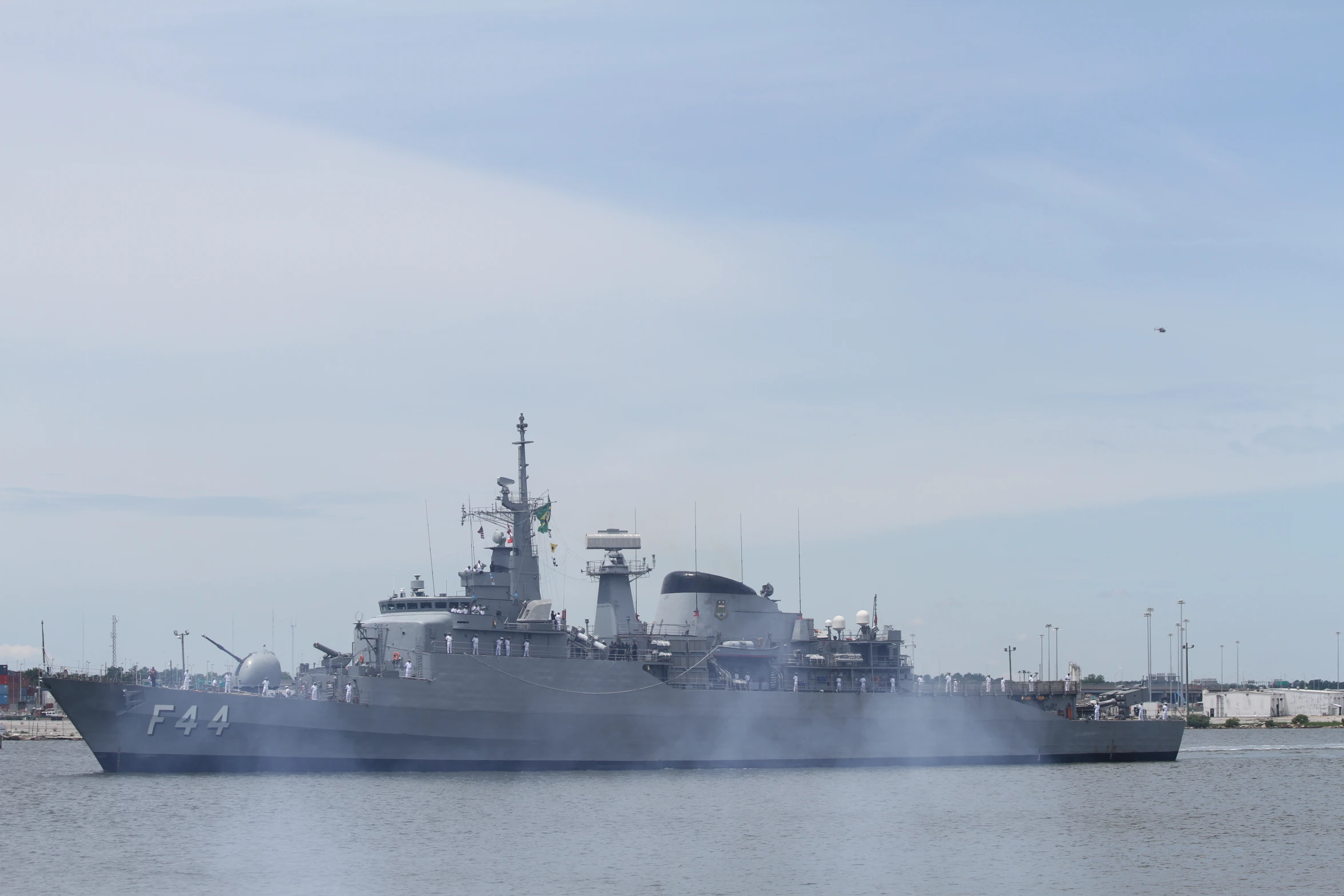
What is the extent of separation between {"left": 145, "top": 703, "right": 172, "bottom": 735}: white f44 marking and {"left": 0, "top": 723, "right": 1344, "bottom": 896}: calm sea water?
1.25 m

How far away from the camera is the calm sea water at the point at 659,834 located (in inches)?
829

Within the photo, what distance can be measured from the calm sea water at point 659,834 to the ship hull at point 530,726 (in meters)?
0.72

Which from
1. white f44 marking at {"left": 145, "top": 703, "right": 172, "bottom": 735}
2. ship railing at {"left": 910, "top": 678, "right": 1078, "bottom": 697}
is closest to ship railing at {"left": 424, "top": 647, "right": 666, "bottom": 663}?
white f44 marking at {"left": 145, "top": 703, "right": 172, "bottom": 735}

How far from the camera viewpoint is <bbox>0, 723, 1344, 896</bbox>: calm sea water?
21.0 m

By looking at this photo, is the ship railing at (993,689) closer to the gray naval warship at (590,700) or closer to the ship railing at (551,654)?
the gray naval warship at (590,700)

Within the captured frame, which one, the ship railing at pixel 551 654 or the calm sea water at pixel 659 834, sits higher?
the ship railing at pixel 551 654

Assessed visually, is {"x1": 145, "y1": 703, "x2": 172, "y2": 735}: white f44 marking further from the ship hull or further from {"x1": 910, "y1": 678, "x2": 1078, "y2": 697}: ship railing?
{"x1": 910, "y1": 678, "x2": 1078, "y2": 697}: ship railing

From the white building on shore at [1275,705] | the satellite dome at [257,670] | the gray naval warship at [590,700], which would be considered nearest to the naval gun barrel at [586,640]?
the gray naval warship at [590,700]

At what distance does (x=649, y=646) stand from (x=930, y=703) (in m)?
9.13

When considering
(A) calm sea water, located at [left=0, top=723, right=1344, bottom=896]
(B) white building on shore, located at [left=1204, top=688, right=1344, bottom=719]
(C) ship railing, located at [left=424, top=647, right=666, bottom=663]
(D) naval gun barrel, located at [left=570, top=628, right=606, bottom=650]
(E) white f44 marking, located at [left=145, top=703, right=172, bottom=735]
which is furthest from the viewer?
(B) white building on shore, located at [left=1204, top=688, right=1344, bottom=719]

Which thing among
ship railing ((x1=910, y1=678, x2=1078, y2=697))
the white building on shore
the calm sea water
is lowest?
the white building on shore

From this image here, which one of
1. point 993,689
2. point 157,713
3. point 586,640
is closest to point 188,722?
point 157,713

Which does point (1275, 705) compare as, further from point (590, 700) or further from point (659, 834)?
point (659, 834)

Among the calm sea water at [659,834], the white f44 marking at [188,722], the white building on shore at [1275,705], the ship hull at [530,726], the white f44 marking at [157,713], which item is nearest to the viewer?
the calm sea water at [659,834]
